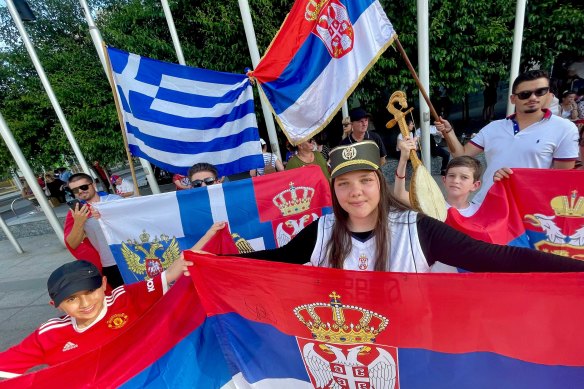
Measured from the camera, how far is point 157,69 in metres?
3.99

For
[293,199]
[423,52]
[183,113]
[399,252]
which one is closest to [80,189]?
[183,113]

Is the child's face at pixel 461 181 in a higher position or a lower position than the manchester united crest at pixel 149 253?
higher

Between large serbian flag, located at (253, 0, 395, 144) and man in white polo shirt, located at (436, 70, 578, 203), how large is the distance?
142 cm

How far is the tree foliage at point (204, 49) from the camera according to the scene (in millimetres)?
6844

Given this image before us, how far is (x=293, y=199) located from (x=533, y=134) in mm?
2009

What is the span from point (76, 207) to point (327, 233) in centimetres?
245

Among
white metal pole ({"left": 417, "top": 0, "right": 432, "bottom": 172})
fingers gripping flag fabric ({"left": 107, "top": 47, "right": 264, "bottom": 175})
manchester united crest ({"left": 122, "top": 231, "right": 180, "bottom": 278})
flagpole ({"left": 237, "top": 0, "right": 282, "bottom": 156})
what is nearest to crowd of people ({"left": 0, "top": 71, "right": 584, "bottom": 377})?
manchester united crest ({"left": 122, "top": 231, "right": 180, "bottom": 278})

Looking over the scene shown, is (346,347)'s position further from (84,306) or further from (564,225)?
(564,225)

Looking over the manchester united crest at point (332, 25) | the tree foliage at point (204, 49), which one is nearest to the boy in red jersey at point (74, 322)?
the manchester united crest at point (332, 25)

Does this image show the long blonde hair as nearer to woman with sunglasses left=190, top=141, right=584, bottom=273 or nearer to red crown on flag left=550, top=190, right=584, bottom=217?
woman with sunglasses left=190, top=141, right=584, bottom=273

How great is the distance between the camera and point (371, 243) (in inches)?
63.6

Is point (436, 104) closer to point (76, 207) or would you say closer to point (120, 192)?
point (120, 192)

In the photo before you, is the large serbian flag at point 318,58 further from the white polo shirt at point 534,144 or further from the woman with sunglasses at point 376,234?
the woman with sunglasses at point 376,234

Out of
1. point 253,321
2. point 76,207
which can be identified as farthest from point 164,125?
point 253,321
